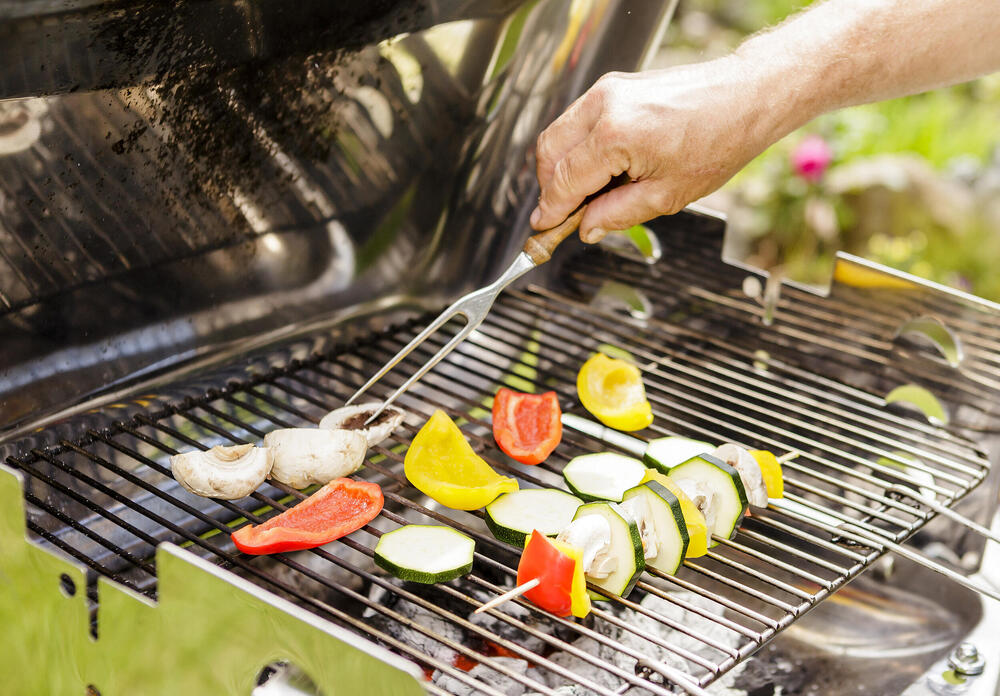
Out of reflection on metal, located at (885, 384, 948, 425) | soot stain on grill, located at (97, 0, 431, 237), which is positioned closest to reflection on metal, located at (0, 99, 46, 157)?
soot stain on grill, located at (97, 0, 431, 237)

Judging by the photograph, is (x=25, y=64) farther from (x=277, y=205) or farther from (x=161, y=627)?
(x=161, y=627)

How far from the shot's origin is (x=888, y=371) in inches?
92.5

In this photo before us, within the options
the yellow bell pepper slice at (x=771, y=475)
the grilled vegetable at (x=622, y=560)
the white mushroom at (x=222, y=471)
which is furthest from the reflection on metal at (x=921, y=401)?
the white mushroom at (x=222, y=471)

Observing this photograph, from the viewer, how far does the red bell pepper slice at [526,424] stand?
6.35 ft

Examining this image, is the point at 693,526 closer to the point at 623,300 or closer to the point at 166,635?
the point at 166,635

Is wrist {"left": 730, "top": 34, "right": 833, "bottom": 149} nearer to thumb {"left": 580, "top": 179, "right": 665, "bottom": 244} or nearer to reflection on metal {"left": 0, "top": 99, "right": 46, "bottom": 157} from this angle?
thumb {"left": 580, "top": 179, "right": 665, "bottom": 244}

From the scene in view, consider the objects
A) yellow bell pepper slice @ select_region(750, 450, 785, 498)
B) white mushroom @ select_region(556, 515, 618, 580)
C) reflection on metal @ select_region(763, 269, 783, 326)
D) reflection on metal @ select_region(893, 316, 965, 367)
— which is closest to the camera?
white mushroom @ select_region(556, 515, 618, 580)

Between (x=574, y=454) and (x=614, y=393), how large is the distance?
0.54 ft

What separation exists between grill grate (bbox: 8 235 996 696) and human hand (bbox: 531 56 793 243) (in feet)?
1.44

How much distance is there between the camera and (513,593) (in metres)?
1.44

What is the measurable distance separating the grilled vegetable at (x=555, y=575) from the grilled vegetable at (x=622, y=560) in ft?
0.20

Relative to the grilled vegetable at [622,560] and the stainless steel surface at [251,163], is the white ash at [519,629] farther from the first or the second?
the stainless steel surface at [251,163]

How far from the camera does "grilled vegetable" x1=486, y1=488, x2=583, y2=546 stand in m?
1.65

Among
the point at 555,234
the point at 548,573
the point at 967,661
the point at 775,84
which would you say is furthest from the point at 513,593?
the point at 775,84
